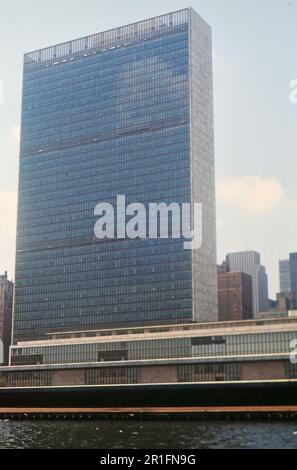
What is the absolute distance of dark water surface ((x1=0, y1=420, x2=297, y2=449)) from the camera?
3853 inches

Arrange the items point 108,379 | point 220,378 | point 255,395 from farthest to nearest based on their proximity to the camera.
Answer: point 108,379 → point 220,378 → point 255,395

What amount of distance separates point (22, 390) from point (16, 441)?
3256 inches

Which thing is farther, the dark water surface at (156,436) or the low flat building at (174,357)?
the low flat building at (174,357)

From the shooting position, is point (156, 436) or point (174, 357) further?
point (174, 357)

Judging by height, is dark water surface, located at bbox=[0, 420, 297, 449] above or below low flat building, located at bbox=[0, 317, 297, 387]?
below

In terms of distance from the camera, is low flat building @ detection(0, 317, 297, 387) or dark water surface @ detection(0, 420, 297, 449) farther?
low flat building @ detection(0, 317, 297, 387)

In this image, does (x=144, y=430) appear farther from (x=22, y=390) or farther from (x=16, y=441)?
(x=22, y=390)

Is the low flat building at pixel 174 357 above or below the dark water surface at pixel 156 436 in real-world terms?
above

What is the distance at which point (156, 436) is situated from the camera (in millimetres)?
112062

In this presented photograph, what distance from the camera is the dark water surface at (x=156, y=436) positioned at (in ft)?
321

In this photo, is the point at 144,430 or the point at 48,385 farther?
the point at 48,385
